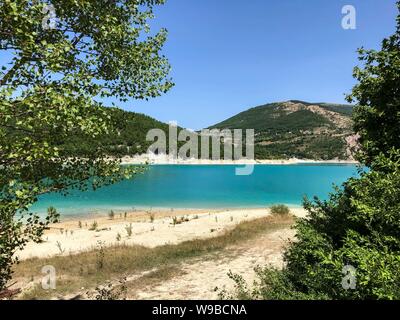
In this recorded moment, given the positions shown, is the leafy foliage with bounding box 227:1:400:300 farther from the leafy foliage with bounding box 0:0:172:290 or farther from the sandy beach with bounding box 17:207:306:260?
the sandy beach with bounding box 17:207:306:260

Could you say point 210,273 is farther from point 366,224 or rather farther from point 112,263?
point 366,224

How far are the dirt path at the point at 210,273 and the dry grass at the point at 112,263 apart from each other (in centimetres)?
77

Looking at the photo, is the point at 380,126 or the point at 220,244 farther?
the point at 220,244

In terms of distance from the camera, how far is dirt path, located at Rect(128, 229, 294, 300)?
1344cm

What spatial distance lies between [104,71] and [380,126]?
755cm

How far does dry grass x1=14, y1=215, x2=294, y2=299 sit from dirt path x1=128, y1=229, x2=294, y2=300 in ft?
2.54

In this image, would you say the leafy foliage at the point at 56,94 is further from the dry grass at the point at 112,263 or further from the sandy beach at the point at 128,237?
the sandy beach at the point at 128,237

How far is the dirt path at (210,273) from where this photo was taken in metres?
13.4

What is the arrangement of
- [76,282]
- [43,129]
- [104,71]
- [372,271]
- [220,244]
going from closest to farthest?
[372,271]
[43,129]
[104,71]
[76,282]
[220,244]

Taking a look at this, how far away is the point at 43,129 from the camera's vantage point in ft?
24.1

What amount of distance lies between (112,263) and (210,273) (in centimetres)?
523

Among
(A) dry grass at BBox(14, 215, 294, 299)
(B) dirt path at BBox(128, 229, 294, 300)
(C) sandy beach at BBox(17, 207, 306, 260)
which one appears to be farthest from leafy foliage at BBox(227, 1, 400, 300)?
(C) sandy beach at BBox(17, 207, 306, 260)

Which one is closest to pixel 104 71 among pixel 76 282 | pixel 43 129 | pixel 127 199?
pixel 43 129
